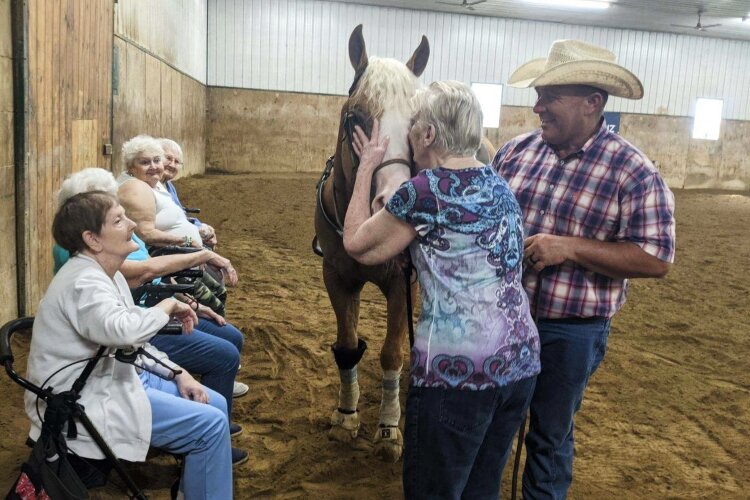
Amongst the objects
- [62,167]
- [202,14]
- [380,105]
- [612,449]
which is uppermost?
[202,14]

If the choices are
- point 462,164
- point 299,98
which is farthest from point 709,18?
point 462,164

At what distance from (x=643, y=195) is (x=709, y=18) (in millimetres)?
16176

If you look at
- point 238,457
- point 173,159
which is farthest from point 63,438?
point 173,159

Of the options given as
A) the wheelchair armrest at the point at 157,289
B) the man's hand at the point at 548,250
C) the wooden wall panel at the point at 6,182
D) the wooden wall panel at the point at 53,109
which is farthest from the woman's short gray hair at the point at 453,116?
the wooden wall panel at the point at 53,109

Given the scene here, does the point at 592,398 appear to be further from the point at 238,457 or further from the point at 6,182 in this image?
the point at 6,182

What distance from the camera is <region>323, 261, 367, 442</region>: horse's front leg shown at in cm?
312

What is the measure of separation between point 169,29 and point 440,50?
26.7ft

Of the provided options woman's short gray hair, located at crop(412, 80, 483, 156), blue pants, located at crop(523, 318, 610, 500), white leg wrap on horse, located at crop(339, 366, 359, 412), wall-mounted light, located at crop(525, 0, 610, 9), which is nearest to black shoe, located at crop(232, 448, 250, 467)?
white leg wrap on horse, located at crop(339, 366, 359, 412)

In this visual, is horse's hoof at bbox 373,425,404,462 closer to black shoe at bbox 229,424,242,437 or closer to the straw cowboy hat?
black shoe at bbox 229,424,242,437

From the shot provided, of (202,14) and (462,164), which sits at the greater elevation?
(202,14)

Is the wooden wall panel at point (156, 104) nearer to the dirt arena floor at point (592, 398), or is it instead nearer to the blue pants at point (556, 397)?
the dirt arena floor at point (592, 398)

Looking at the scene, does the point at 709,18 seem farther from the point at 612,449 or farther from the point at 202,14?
the point at 612,449

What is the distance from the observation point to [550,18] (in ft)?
51.5

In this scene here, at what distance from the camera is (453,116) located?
5.11 feet
